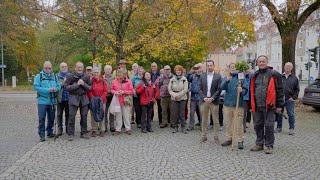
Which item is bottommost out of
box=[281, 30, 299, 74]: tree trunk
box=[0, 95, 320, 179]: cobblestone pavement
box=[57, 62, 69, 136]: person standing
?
box=[0, 95, 320, 179]: cobblestone pavement

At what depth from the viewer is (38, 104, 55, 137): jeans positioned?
34.2 ft

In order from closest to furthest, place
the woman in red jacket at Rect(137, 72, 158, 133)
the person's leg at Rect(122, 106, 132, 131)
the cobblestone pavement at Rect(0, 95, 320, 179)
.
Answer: the cobblestone pavement at Rect(0, 95, 320, 179), the person's leg at Rect(122, 106, 132, 131), the woman in red jacket at Rect(137, 72, 158, 133)

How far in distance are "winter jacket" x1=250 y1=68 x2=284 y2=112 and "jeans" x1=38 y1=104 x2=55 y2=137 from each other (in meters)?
4.82

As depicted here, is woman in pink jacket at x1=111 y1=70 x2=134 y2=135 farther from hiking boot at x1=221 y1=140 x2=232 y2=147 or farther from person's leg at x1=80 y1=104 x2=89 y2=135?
hiking boot at x1=221 y1=140 x2=232 y2=147

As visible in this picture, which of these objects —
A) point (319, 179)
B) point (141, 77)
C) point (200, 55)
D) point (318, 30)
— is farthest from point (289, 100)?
point (200, 55)

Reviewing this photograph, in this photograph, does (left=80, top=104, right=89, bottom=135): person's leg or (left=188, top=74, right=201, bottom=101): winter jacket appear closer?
(left=80, top=104, right=89, bottom=135): person's leg

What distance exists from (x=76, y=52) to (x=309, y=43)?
44923mm

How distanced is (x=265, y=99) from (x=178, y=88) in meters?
3.29

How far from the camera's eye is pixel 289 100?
11477 millimetres

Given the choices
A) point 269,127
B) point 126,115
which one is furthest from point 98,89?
point 269,127

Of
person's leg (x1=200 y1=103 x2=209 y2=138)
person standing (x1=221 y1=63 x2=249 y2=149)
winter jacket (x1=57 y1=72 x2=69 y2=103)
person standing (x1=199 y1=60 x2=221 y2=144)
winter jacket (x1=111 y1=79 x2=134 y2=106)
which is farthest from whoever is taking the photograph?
winter jacket (x1=111 y1=79 x2=134 y2=106)

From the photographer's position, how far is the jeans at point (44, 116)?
10414mm

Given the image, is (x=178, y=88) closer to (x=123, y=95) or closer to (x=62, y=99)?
(x=123, y=95)

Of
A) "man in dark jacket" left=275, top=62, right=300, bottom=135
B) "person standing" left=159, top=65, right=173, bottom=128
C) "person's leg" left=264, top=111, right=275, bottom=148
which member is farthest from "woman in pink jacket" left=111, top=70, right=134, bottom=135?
"man in dark jacket" left=275, top=62, right=300, bottom=135
